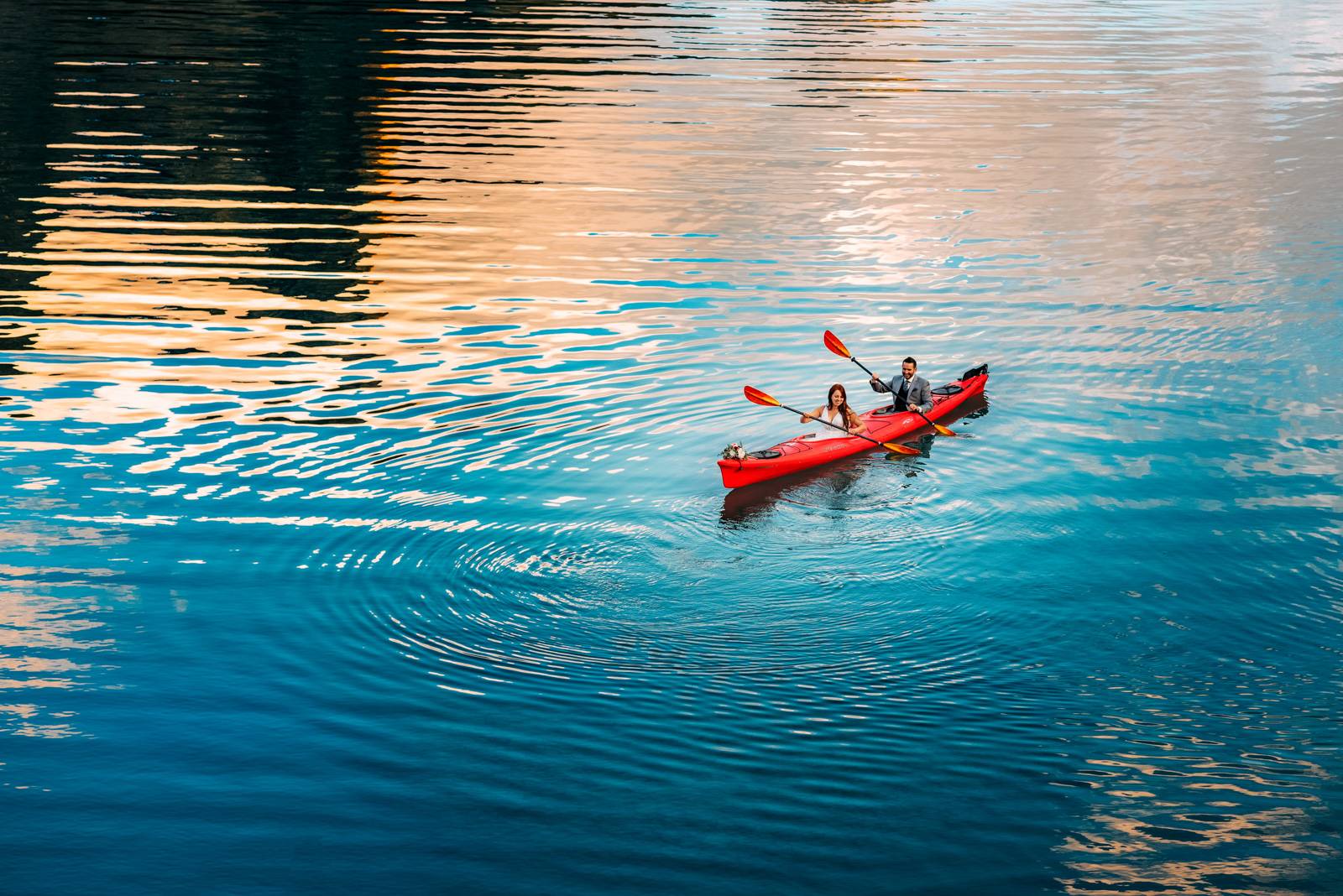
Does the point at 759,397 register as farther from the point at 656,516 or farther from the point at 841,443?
the point at 656,516

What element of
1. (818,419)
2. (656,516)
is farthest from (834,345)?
(656,516)

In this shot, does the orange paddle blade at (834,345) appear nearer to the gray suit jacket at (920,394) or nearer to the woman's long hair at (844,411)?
the gray suit jacket at (920,394)

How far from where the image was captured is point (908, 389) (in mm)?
21172

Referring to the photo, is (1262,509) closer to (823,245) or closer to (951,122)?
(823,245)

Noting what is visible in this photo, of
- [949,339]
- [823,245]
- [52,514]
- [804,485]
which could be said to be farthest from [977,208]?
[52,514]

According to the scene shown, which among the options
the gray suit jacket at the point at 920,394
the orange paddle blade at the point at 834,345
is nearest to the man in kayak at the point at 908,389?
the gray suit jacket at the point at 920,394

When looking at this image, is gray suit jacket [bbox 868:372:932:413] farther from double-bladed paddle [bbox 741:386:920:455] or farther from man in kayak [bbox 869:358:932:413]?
double-bladed paddle [bbox 741:386:920:455]

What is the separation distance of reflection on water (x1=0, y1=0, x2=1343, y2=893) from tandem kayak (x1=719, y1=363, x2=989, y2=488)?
41 cm

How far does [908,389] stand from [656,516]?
18.9 ft

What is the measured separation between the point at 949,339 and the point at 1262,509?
27.0 feet

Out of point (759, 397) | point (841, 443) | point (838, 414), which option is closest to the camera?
point (841, 443)

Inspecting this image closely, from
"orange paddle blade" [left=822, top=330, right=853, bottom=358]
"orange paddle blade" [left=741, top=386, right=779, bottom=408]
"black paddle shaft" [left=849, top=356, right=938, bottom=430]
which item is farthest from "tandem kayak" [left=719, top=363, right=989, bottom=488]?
"orange paddle blade" [left=822, top=330, right=853, bottom=358]

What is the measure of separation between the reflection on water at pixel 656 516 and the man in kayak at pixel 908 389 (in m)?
0.83

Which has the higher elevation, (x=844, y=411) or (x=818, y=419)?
(x=844, y=411)
